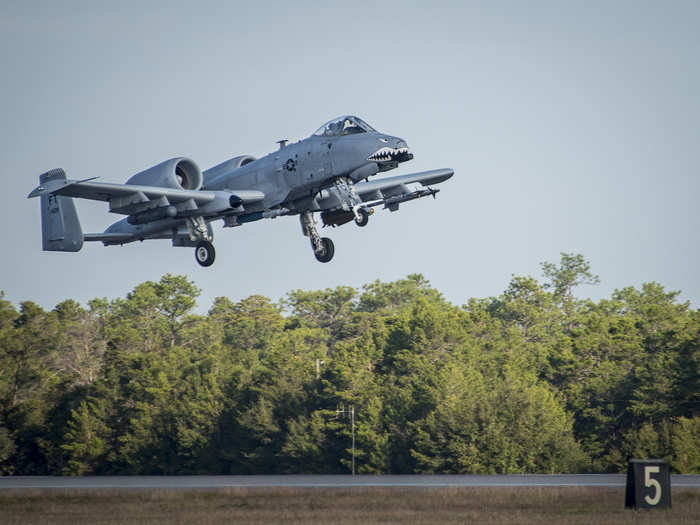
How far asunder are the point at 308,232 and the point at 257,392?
6071 cm

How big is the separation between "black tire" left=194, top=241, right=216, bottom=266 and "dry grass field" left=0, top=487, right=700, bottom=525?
10460 mm

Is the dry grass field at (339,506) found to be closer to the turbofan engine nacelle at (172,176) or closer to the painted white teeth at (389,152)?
the turbofan engine nacelle at (172,176)

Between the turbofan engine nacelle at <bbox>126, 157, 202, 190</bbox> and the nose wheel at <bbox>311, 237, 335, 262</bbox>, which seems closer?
the turbofan engine nacelle at <bbox>126, 157, 202, 190</bbox>

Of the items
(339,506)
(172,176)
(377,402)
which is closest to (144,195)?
(172,176)

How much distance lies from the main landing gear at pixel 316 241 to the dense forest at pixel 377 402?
148 feet

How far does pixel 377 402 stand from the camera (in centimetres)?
9206

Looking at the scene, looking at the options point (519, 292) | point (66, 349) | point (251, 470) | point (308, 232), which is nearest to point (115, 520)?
point (308, 232)

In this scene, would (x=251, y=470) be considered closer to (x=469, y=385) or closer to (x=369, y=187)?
(x=469, y=385)

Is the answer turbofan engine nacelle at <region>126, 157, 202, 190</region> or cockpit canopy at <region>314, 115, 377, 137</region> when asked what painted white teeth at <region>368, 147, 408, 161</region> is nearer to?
cockpit canopy at <region>314, 115, 377, 137</region>

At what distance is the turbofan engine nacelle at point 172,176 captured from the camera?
39.7m

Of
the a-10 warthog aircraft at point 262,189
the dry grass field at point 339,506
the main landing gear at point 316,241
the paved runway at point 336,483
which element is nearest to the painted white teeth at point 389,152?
the a-10 warthog aircraft at point 262,189

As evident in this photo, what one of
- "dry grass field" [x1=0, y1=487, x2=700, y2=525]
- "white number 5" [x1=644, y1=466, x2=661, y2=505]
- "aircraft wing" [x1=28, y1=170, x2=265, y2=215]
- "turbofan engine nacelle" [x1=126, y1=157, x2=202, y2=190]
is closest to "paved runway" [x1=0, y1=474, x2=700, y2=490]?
"dry grass field" [x1=0, y1=487, x2=700, y2=525]

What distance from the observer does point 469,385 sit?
305 ft

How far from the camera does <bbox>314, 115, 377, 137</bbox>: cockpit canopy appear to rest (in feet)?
124
